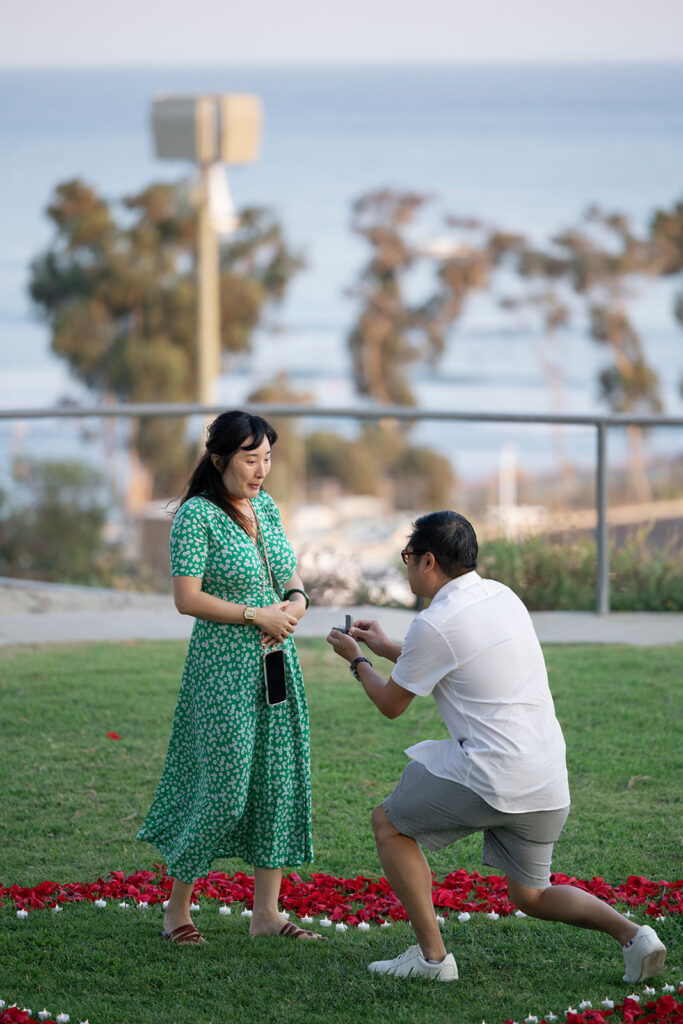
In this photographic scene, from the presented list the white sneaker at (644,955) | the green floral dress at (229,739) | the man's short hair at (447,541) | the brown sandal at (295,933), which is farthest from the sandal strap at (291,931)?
the man's short hair at (447,541)

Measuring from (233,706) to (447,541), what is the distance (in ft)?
2.56

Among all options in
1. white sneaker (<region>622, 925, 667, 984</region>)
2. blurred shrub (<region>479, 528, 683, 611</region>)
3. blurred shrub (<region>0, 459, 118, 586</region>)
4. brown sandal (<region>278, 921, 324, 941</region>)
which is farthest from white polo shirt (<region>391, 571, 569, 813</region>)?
blurred shrub (<region>0, 459, 118, 586</region>)

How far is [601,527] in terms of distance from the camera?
8.08m

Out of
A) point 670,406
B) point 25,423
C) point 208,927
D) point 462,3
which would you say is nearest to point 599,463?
point 25,423

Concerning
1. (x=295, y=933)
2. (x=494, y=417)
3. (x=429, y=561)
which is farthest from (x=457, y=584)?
(x=494, y=417)

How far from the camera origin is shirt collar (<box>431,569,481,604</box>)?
3.39 metres

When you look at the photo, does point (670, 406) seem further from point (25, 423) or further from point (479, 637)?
point (479, 637)

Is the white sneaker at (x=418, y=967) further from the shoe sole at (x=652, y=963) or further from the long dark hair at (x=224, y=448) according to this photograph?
the long dark hair at (x=224, y=448)

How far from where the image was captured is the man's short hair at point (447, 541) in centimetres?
341

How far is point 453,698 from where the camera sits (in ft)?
11.1

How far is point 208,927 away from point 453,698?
1.15 metres

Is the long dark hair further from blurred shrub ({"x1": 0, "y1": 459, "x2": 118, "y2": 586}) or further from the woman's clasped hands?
blurred shrub ({"x1": 0, "y1": 459, "x2": 118, "y2": 586})

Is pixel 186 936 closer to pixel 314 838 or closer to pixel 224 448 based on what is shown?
pixel 314 838

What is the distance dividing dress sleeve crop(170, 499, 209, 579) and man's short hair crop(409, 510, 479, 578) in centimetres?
61
